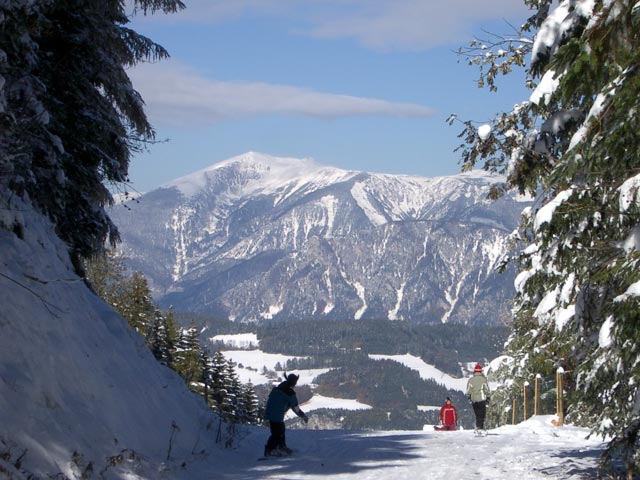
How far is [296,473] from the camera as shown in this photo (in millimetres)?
11055

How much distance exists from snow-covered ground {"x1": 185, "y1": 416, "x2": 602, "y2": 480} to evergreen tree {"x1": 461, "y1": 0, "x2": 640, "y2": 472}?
1.66m

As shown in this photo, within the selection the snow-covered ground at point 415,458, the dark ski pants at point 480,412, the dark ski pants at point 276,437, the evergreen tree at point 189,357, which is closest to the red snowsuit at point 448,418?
the dark ski pants at point 480,412

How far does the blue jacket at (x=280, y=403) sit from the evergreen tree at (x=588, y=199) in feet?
14.5

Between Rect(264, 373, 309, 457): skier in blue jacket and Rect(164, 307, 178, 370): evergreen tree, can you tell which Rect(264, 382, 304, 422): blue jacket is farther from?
Rect(164, 307, 178, 370): evergreen tree

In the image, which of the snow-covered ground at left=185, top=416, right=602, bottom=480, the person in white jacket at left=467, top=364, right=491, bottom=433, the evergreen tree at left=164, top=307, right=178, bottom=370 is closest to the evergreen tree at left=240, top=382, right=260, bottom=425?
the evergreen tree at left=164, top=307, right=178, bottom=370

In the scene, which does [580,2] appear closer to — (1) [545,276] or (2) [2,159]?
(1) [545,276]

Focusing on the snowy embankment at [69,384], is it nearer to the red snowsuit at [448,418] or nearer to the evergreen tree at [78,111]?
the evergreen tree at [78,111]

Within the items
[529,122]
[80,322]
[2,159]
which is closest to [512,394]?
[529,122]

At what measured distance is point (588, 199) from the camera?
8.65 m

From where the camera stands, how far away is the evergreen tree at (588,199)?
6.89 m

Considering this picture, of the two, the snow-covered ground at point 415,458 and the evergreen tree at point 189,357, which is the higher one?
the evergreen tree at point 189,357

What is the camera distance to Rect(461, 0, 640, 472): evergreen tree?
22.6ft

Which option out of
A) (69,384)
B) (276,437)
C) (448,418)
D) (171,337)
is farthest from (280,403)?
(171,337)

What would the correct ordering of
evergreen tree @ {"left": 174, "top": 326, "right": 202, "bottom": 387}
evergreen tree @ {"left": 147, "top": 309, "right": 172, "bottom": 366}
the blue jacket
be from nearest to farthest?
the blue jacket < evergreen tree @ {"left": 147, "top": 309, "right": 172, "bottom": 366} < evergreen tree @ {"left": 174, "top": 326, "right": 202, "bottom": 387}
